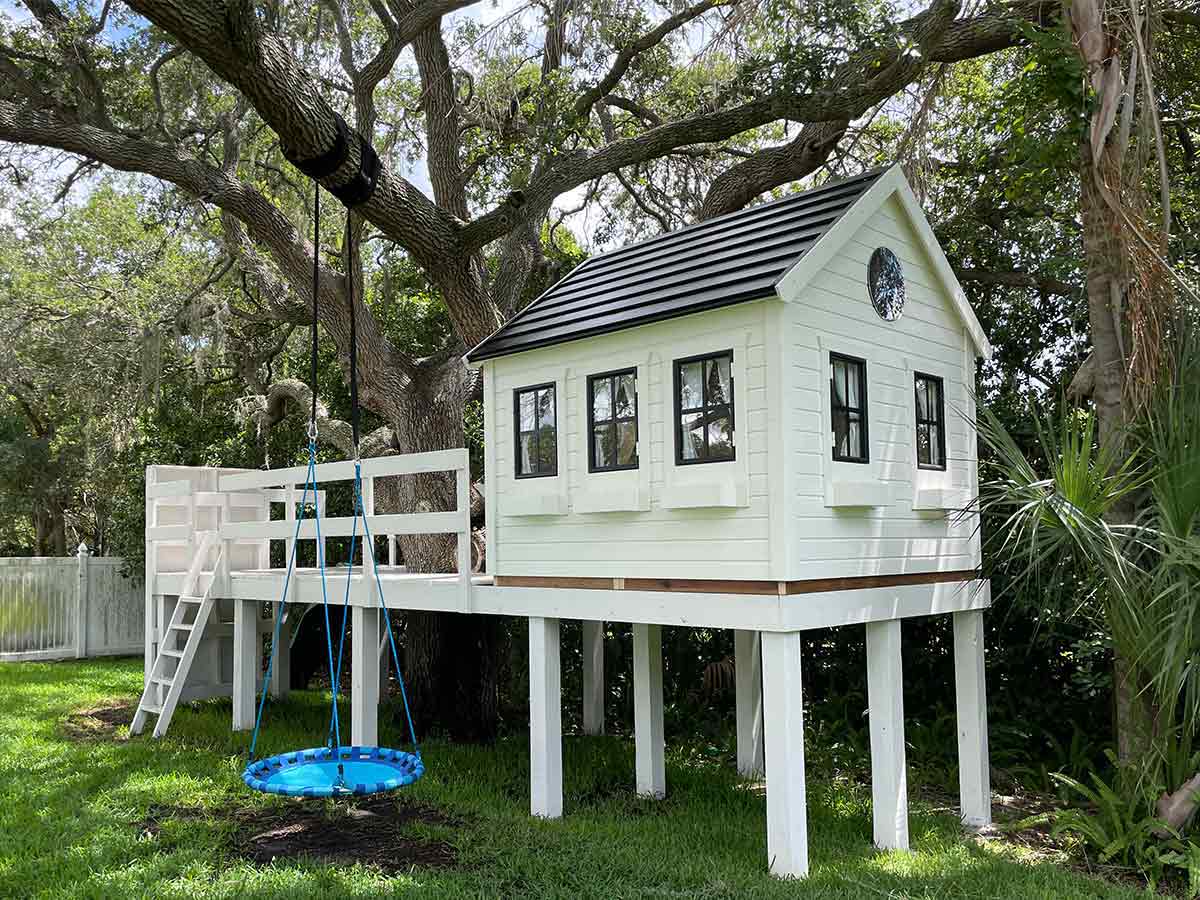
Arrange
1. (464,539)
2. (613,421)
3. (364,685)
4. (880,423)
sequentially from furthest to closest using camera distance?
1. (364,685)
2. (464,539)
3. (613,421)
4. (880,423)

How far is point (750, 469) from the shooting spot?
20.1 ft

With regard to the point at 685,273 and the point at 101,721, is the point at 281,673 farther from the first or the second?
the point at 685,273

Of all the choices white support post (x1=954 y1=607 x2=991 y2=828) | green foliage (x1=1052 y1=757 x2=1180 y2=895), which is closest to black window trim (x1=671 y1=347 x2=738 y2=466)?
white support post (x1=954 y1=607 x2=991 y2=828)

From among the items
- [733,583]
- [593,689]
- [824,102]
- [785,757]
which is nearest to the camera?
[785,757]

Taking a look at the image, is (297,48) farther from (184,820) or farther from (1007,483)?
(1007,483)

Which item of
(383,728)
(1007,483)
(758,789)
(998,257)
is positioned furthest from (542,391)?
(998,257)

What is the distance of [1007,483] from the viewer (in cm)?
661

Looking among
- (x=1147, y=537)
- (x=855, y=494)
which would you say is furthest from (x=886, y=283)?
(x=1147, y=537)

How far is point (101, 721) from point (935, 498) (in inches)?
377

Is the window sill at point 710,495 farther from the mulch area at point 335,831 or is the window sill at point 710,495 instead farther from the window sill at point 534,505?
the mulch area at point 335,831

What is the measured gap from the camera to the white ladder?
10.3m

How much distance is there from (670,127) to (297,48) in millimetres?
5464

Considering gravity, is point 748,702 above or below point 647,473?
below

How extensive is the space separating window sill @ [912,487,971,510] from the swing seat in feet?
12.7
